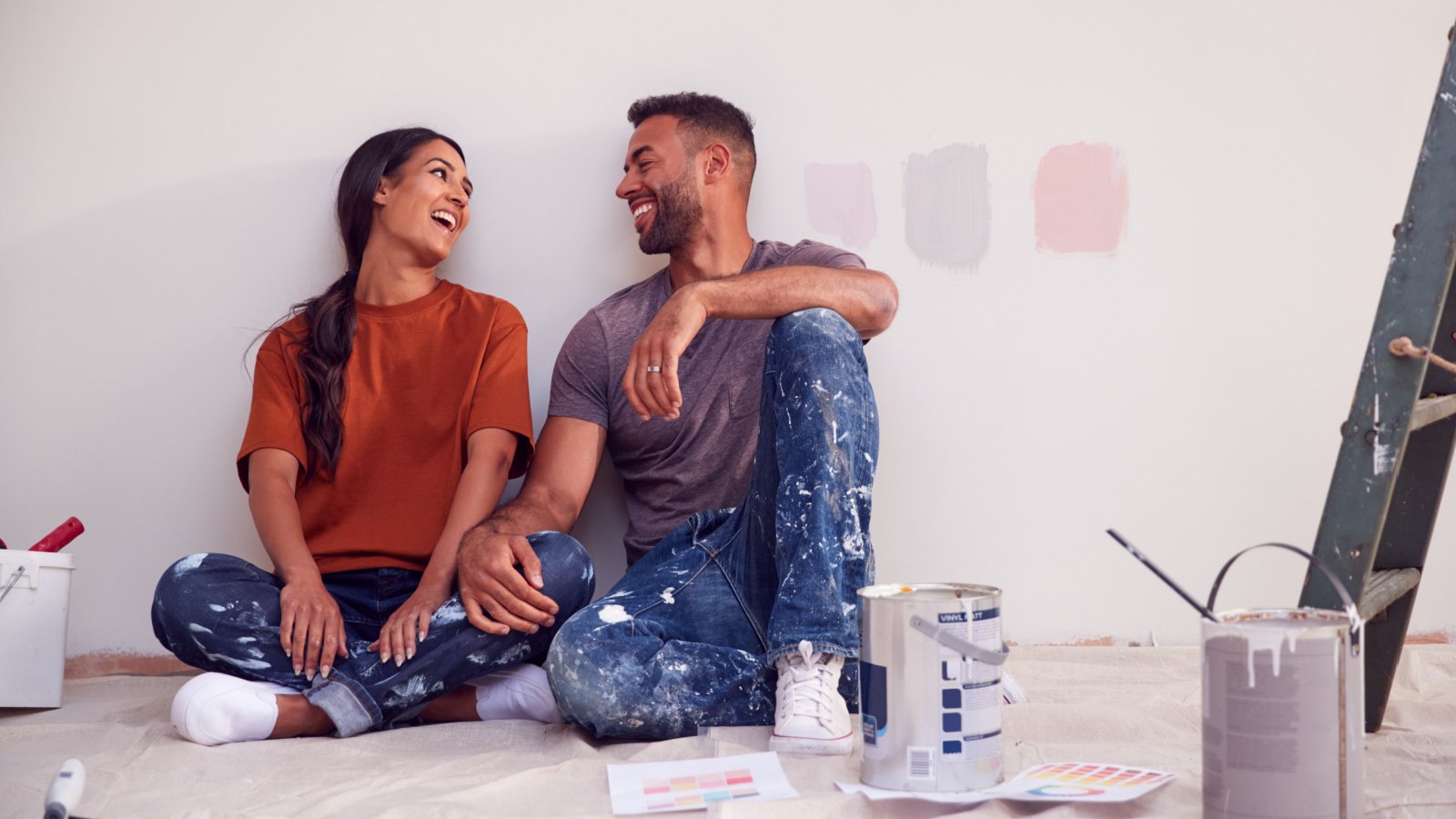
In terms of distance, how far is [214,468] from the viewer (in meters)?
2.41

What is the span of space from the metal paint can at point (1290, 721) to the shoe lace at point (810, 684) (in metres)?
0.53

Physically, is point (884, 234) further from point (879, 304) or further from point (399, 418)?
point (399, 418)

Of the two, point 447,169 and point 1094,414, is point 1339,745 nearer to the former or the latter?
point 1094,414

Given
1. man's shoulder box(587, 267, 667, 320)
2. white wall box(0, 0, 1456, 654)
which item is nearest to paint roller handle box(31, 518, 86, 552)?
white wall box(0, 0, 1456, 654)

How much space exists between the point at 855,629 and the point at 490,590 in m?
0.62

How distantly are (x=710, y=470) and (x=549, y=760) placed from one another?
0.70m

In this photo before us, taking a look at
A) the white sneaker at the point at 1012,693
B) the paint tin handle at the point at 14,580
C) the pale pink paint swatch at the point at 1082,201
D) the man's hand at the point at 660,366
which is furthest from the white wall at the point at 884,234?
the man's hand at the point at 660,366

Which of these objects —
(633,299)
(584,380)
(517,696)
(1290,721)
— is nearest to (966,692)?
(1290,721)

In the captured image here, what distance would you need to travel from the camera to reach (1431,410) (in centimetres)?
146

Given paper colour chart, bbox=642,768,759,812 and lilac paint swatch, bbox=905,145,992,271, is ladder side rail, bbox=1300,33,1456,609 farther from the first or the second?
lilac paint swatch, bbox=905,145,992,271

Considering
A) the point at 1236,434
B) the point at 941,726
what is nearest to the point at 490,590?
the point at 941,726

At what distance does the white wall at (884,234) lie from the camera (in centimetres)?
231

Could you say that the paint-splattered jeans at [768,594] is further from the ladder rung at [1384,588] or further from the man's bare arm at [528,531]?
the ladder rung at [1384,588]

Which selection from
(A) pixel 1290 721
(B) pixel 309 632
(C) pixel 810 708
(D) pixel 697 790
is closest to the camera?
Answer: (A) pixel 1290 721
